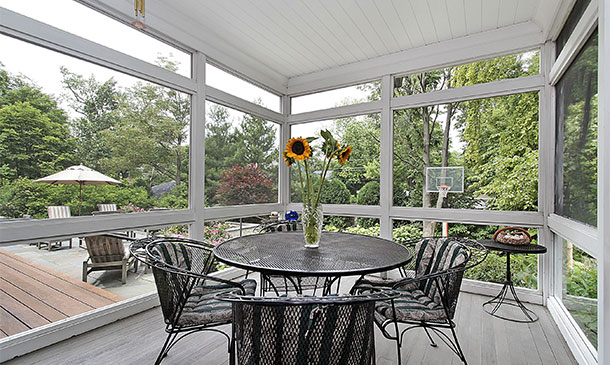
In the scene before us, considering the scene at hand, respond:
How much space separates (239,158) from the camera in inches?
163

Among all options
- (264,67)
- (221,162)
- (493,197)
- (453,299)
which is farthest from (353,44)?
(453,299)

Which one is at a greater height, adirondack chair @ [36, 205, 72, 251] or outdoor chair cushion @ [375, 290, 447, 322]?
adirondack chair @ [36, 205, 72, 251]

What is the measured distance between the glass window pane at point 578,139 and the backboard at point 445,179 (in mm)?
899

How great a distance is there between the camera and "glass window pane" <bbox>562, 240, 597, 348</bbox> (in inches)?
81.8

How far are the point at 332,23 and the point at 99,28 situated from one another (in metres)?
2.22

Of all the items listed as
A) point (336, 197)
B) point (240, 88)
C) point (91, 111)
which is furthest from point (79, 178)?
point (336, 197)

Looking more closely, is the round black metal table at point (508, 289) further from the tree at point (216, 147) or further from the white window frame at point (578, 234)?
the tree at point (216, 147)

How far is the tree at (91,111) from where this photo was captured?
8.03 feet

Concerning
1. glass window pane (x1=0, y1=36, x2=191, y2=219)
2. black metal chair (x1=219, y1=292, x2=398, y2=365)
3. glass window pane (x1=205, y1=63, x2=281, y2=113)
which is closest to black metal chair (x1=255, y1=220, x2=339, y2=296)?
glass window pane (x1=0, y1=36, x2=191, y2=219)

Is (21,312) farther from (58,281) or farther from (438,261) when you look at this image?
(438,261)

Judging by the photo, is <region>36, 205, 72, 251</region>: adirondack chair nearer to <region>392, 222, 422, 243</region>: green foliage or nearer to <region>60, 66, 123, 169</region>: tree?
<region>60, 66, 123, 169</region>: tree

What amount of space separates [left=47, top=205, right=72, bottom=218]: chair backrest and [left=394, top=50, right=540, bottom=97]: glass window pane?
3866mm

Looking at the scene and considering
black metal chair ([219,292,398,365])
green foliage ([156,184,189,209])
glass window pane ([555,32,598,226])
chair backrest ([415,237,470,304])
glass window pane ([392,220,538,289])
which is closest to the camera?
black metal chair ([219,292,398,365])

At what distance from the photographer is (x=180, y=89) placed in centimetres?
327
